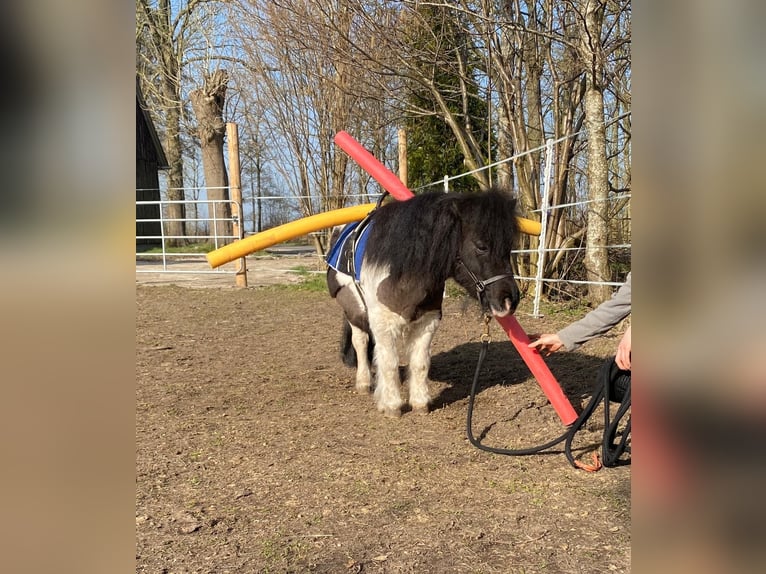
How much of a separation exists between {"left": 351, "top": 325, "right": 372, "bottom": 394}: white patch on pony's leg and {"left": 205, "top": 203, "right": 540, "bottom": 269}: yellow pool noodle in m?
0.87

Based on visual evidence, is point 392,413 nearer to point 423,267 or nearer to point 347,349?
point 423,267

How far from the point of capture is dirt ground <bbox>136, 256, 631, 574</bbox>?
1.97 m

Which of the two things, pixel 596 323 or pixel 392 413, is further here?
pixel 392 413

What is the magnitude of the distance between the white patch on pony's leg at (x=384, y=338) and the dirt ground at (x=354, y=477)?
0.45 ft

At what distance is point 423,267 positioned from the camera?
125 inches

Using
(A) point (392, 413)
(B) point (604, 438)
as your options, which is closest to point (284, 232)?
(A) point (392, 413)

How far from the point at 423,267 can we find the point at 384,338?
1.84 feet

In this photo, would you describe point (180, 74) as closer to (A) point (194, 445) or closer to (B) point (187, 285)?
(B) point (187, 285)

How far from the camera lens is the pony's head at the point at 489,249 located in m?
3.05

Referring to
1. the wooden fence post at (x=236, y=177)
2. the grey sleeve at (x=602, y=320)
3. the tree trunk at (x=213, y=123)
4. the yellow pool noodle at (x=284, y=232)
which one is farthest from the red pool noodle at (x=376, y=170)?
the tree trunk at (x=213, y=123)

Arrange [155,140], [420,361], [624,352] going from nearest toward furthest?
[624,352], [420,361], [155,140]

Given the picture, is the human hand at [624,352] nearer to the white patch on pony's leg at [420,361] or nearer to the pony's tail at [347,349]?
the white patch on pony's leg at [420,361]
